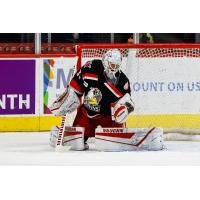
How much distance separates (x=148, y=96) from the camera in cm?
763

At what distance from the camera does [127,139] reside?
6.59 m

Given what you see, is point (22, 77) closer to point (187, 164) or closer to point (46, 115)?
point (46, 115)

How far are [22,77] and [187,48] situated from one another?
1953mm

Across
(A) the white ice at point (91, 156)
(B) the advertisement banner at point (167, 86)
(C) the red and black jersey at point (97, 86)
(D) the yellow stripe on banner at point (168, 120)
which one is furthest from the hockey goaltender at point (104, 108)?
(B) the advertisement banner at point (167, 86)

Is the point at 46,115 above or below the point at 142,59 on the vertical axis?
below

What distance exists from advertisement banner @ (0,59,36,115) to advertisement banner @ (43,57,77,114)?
147mm

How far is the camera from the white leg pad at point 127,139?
6.58 meters

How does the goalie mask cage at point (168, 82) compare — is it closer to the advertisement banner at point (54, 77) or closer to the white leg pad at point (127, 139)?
the white leg pad at point (127, 139)

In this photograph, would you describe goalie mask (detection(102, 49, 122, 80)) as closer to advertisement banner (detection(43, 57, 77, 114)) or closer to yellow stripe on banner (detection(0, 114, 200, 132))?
yellow stripe on banner (detection(0, 114, 200, 132))

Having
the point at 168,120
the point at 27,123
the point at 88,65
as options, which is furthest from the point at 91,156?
the point at 27,123

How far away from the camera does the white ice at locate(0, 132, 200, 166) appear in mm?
5973

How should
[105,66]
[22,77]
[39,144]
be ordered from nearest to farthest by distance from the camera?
[105,66], [39,144], [22,77]

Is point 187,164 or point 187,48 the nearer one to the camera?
point 187,164

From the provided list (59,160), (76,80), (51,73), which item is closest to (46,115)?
(51,73)
